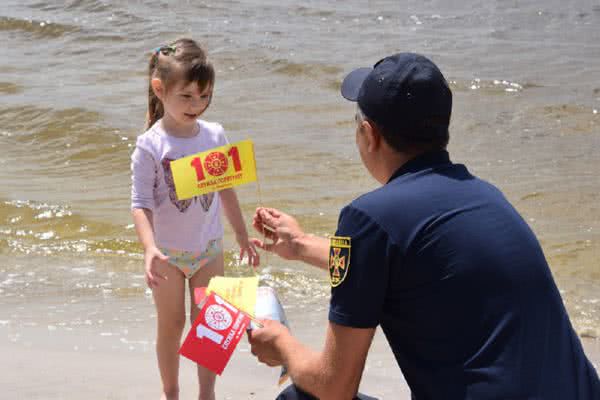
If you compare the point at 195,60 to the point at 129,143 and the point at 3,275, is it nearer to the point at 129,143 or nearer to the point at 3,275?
the point at 3,275

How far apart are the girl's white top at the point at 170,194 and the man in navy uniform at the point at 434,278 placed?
4.58 ft

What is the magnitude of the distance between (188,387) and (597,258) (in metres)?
3.12

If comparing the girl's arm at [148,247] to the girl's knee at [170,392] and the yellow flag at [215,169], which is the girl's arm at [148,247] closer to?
the yellow flag at [215,169]

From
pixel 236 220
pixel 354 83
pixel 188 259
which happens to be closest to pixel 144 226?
pixel 188 259

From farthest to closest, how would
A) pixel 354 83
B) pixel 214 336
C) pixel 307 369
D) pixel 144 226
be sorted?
pixel 144 226 < pixel 214 336 < pixel 354 83 < pixel 307 369

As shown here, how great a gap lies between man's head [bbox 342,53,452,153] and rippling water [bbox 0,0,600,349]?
8.48ft

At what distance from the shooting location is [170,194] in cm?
387

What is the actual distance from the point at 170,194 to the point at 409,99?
1.57 m

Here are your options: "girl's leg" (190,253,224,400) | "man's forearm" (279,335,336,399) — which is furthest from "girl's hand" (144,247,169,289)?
"man's forearm" (279,335,336,399)

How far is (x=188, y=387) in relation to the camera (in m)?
4.25

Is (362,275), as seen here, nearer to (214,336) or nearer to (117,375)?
(214,336)

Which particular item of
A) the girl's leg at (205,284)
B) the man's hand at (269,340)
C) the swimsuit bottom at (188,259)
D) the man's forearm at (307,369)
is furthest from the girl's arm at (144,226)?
the man's forearm at (307,369)

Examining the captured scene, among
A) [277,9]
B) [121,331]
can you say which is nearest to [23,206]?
[121,331]

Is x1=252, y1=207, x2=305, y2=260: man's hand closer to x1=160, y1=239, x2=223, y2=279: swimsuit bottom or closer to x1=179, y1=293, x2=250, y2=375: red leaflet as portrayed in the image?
x1=179, y1=293, x2=250, y2=375: red leaflet
